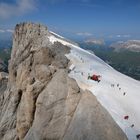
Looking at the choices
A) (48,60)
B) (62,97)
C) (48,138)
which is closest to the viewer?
(48,138)

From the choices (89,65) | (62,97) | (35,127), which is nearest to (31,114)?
(35,127)

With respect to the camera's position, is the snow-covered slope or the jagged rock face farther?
the snow-covered slope

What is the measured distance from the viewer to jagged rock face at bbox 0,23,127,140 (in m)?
24.8

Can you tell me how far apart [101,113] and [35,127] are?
8.62m

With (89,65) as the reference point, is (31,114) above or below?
below

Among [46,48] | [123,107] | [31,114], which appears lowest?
[31,114]

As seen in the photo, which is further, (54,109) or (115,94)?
(115,94)

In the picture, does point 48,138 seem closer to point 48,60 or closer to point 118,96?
point 118,96

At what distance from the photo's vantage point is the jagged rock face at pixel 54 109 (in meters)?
24.8

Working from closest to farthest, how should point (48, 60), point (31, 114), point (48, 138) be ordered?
point (48, 138), point (31, 114), point (48, 60)

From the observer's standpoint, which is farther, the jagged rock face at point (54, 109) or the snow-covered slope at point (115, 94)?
the snow-covered slope at point (115, 94)

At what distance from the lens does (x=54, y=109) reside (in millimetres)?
29469

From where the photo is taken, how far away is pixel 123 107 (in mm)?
28797

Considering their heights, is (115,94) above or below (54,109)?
above
